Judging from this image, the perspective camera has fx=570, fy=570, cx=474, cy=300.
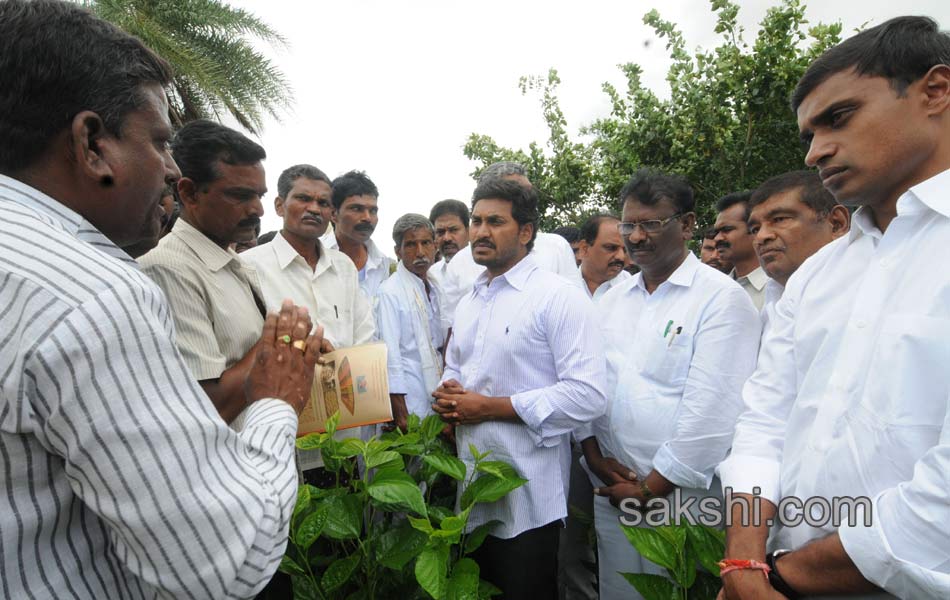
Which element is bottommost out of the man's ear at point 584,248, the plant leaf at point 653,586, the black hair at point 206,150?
the plant leaf at point 653,586

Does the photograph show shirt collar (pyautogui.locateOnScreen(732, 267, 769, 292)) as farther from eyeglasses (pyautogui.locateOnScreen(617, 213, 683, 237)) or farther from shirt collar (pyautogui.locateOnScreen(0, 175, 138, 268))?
shirt collar (pyautogui.locateOnScreen(0, 175, 138, 268))

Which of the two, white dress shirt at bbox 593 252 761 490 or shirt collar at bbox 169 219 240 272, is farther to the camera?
white dress shirt at bbox 593 252 761 490

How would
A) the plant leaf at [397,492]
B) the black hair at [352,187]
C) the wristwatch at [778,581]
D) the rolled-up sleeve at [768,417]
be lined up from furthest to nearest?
the black hair at [352,187] → the plant leaf at [397,492] → the rolled-up sleeve at [768,417] → the wristwatch at [778,581]

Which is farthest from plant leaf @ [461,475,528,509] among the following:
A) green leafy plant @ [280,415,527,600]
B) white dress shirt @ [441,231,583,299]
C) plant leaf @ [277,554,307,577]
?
white dress shirt @ [441,231,583,299]

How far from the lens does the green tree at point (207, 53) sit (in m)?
10.0

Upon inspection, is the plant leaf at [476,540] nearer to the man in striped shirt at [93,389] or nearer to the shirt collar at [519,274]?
the shirt collar at [519,274]

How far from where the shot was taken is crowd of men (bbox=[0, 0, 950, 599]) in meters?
0.91

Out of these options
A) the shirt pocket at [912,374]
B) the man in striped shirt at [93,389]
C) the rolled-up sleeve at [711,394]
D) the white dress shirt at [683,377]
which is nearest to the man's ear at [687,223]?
the white dress shirt at [683,377]

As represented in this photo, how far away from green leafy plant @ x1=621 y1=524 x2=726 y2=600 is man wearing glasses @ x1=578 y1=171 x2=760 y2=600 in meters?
0.72

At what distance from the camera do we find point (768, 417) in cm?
178

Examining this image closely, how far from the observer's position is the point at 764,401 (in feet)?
5.93

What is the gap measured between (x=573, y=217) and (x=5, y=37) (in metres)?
11.9

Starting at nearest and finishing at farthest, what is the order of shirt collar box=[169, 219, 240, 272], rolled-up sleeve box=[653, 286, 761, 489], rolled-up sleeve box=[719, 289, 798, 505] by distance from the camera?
rolled-up sleeve box=[719, 289, 798, 505] → shirt collar box=[169, 219, 240, 272] → rolled-up sleeve box=[653, 286, 761, 489]

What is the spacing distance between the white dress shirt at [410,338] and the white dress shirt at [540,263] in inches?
14.6
